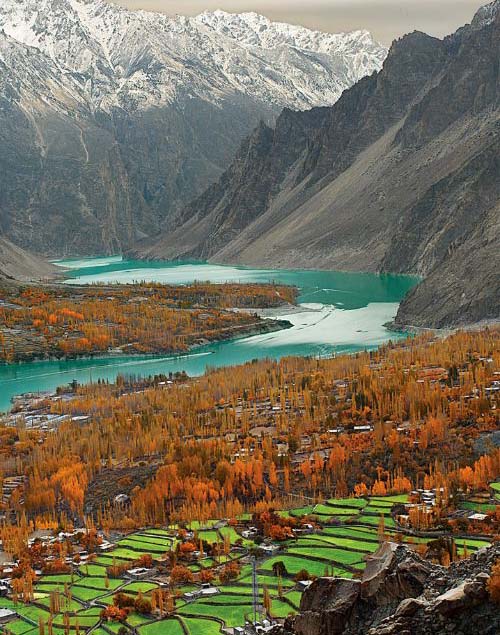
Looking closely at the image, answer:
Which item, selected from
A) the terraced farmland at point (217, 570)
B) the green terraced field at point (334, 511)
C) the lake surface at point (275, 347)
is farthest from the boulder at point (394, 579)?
the lake surface at point (275, 347)

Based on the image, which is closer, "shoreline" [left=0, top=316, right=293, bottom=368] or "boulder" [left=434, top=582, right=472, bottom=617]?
"boulder" [left=434, top=582, right=472, bottom=617]

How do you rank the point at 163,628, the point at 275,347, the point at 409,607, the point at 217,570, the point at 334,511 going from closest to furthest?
the point at 409,607 → the point at 163,628 → the point at 217,570 → the point at 334,511 → the point at 275,347

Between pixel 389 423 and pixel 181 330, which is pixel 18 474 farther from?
pixel 181 330

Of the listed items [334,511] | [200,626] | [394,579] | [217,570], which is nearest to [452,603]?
[394,579]

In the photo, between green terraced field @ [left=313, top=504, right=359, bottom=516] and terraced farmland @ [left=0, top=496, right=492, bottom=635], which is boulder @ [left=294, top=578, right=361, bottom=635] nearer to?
terraced farmland @ [left=0, top=496, right=492, bottom=635]

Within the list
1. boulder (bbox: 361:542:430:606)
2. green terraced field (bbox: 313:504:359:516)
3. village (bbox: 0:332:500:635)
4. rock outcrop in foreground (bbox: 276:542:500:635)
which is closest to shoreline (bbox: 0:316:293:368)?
village (bbox: 0:332:500:635)

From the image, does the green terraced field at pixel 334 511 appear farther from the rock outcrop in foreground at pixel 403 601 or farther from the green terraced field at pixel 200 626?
the rock outcrop in foreground at pixel 403 601

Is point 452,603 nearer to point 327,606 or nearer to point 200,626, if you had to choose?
point 327,606

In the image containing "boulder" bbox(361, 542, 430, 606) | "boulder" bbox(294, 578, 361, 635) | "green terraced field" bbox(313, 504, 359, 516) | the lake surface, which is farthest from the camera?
the lake surface
